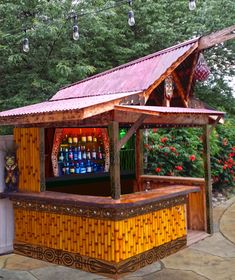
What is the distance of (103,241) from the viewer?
6.05 m

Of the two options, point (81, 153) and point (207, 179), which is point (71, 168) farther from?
point (207, 179)

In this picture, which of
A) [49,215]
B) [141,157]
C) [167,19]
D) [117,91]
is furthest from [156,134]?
[167,19]

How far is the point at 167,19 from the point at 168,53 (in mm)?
10466

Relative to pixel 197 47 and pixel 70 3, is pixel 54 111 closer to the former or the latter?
pixel 197 47

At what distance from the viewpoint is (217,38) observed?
700 cm

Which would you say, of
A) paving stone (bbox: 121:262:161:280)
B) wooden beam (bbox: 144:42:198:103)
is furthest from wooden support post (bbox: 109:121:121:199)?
Result: paving stone (bbox: 121:262:161:280)

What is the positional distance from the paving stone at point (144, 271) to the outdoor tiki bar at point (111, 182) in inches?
4.0

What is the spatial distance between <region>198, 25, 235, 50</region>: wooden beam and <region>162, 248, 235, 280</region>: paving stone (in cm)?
403

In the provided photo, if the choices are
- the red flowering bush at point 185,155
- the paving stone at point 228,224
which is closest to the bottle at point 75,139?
the red flowering bush at point 185,155

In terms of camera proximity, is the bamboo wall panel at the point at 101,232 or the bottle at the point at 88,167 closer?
the bamboo wall panel at the point at 101,232

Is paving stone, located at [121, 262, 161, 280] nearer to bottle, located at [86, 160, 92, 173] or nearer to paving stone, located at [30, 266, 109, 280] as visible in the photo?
paving stone, located at [30, 266, 109, 280]

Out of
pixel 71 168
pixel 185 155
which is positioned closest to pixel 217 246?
pixel 71 168

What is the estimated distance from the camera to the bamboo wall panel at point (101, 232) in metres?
5.98

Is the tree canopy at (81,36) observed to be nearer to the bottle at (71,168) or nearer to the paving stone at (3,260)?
the bottle at (71,168)
